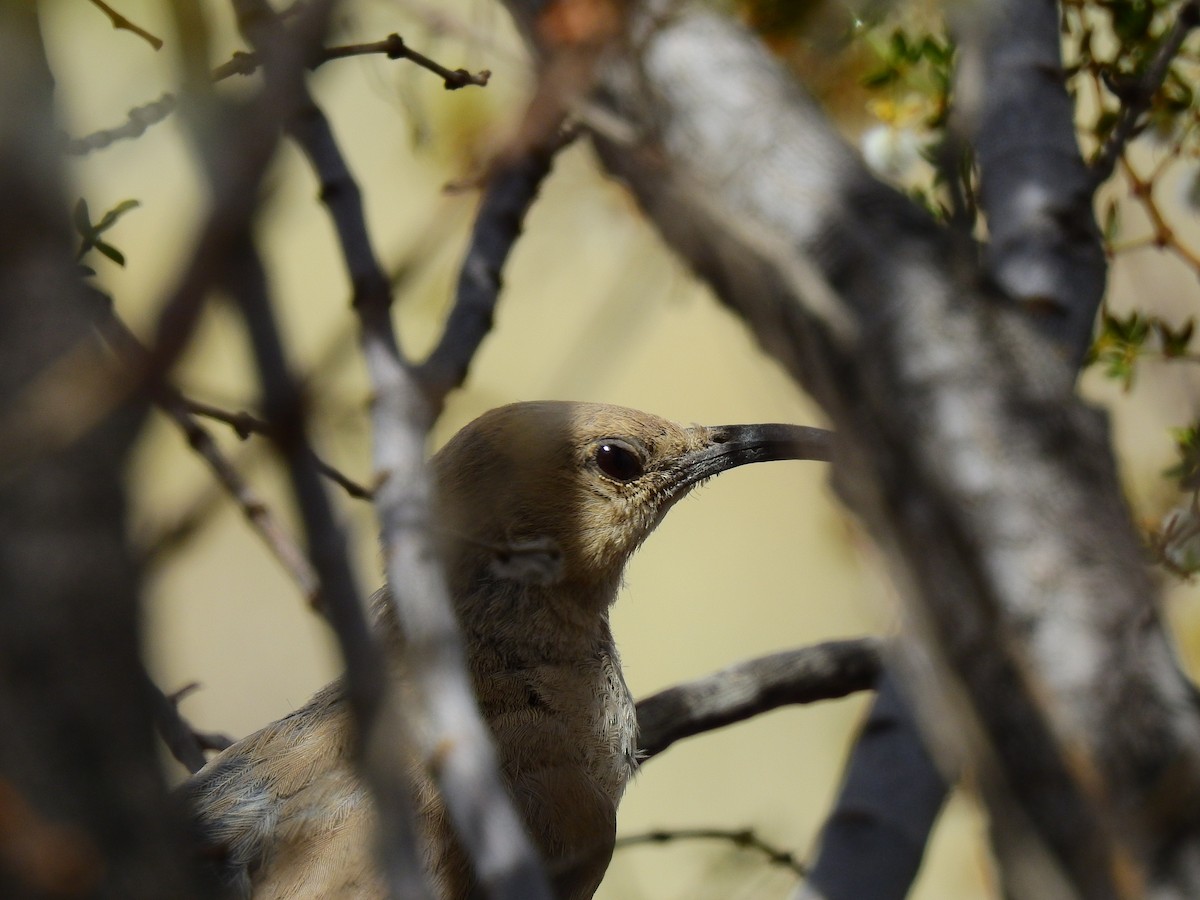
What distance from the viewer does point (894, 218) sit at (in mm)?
2963

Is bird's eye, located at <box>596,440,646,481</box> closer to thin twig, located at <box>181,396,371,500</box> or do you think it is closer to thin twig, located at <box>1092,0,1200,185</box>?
thin twig, located at <box>181,396,371,500</box>

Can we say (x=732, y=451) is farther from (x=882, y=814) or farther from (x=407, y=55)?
(x=407, y=55)

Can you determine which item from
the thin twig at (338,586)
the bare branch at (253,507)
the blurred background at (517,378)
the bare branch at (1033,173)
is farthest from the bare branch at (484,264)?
the thin twig at (338,586)

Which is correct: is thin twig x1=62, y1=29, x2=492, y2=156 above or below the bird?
above

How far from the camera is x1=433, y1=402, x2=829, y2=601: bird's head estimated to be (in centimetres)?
315

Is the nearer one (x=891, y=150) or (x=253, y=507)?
(x=253, y=507)

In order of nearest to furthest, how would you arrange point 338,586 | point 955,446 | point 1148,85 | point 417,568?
point 338,586, point 417,568, point 955,446, point 1148,85

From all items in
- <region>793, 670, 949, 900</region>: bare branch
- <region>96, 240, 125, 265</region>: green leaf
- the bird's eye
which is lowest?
<region>793, 670, 949, 900</region>: bare branch

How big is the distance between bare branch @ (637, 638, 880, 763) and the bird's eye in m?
0.51

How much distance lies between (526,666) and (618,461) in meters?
0.53

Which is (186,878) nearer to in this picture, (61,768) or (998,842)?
(61,768)

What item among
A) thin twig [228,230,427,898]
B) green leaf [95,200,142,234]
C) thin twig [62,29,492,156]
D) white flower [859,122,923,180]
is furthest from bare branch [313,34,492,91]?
thin twig [228,230,427,898]

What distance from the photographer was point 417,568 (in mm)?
1942

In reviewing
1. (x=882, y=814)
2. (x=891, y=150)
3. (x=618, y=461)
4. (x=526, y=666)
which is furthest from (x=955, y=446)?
(x=891, y=150)
